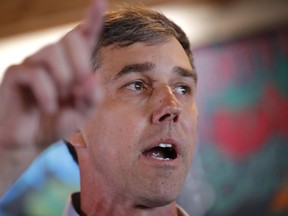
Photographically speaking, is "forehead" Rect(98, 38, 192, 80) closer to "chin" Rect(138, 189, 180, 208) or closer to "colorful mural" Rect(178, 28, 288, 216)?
"chin" Rect(138, 189, 180, 208)

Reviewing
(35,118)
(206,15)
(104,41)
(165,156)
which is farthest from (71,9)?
(35,118)

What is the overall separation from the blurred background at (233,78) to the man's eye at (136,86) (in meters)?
0.79

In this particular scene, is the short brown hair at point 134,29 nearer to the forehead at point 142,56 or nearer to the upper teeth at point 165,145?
the forehead at point 142,56

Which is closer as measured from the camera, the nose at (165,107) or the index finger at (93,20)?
the index finger at (93,20)

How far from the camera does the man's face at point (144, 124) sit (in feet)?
2.27

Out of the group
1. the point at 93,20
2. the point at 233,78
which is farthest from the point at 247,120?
the point at 93,20

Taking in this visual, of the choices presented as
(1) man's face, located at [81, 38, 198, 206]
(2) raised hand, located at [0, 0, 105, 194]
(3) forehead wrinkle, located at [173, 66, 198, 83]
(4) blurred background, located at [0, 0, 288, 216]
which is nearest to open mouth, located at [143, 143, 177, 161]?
(1) man's face, located at [81, 38, 198, 206]

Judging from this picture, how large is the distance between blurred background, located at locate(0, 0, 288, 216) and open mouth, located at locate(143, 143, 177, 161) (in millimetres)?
798

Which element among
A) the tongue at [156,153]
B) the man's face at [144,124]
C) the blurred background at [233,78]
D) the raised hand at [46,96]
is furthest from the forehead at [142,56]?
the blurred background at [233,78]

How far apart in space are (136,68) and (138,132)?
0.28 feet

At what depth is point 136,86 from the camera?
28.9 inches

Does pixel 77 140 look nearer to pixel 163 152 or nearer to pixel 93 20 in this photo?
pixel 163 152

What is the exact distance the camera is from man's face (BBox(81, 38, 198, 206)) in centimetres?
69

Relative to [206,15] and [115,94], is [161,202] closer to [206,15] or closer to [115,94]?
[115,94]
